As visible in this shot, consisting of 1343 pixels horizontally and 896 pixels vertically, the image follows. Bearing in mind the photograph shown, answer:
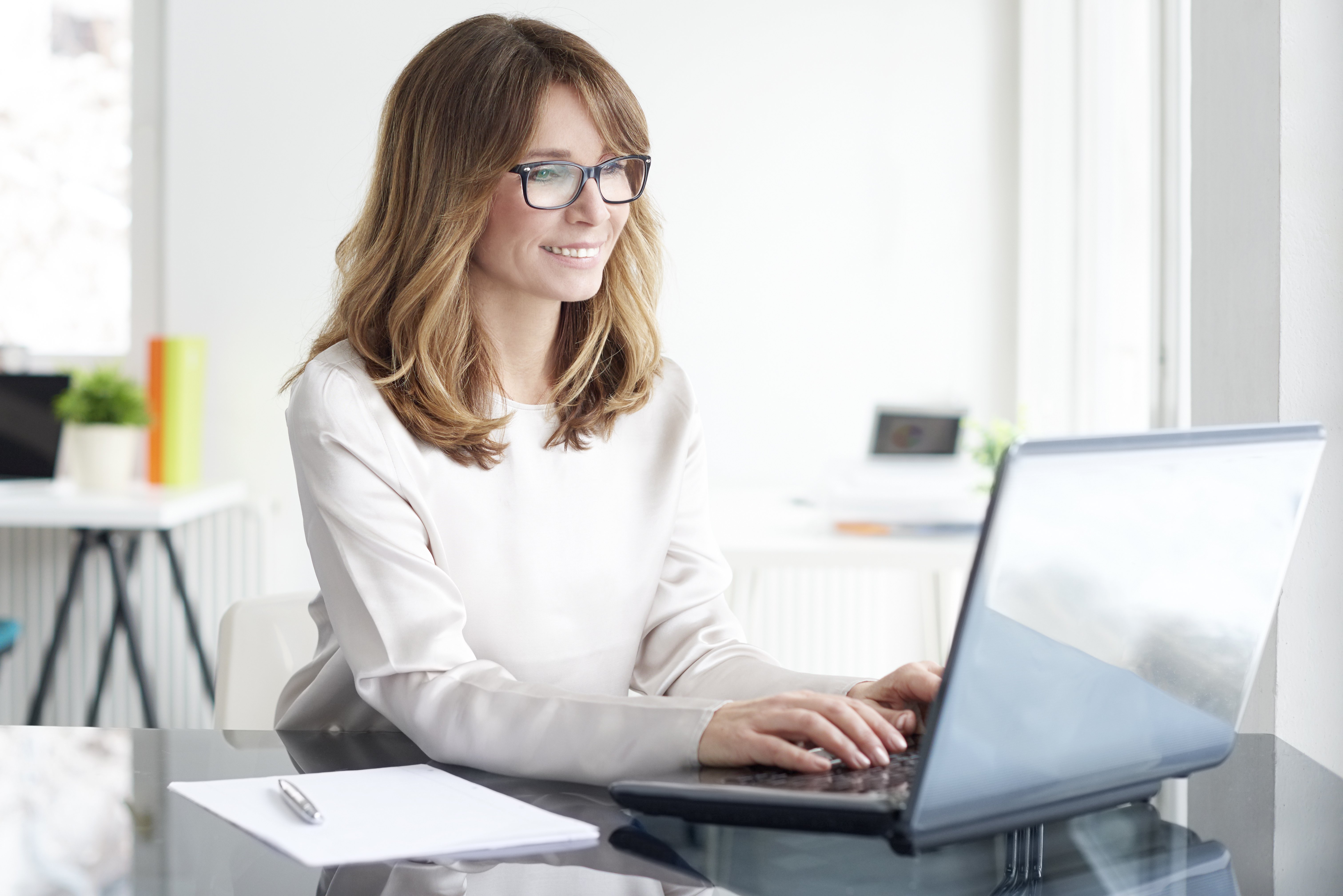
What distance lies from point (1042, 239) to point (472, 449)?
2.31 metres

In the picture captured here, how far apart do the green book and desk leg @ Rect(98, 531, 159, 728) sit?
8.0 inches

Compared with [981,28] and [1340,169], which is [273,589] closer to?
[981,28]

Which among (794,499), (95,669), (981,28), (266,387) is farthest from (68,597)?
(981,28)

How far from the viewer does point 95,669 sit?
10.6 ft

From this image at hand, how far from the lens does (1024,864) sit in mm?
671

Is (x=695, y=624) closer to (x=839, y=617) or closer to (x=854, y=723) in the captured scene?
(x=854, y=723)

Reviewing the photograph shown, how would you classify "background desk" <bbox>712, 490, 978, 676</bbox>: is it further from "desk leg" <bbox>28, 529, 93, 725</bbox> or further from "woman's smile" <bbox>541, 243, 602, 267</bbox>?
"desk leg" <bbox>28, 529, 93, 725</bbox>

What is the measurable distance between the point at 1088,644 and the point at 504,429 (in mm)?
712

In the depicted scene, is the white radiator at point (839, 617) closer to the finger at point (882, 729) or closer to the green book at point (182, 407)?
the green book at point (182, 407)

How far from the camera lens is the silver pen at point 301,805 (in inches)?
28.2

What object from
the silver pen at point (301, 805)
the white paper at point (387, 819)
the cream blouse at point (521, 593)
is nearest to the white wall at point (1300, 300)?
the cream blouse at point (521, 593)

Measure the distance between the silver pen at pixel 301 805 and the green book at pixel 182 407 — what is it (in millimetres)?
2412

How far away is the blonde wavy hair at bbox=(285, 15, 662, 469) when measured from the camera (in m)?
1.15

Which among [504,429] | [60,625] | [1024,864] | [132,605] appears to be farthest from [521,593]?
[132,605]
